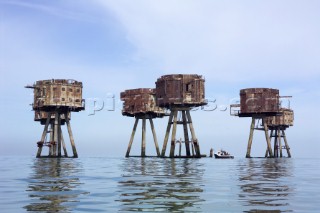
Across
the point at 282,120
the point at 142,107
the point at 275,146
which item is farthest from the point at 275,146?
the point at 142,107

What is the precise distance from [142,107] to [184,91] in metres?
13.7

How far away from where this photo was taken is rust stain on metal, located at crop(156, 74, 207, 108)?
7244 centimetres

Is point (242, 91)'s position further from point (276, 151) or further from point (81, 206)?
point (81, 206)

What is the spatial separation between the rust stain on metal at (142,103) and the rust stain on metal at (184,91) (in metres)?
10.7

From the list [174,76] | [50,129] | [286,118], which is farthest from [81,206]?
[286,118]

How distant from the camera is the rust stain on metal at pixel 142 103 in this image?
83938 millimetres

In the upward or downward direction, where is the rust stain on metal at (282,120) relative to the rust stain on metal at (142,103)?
downward

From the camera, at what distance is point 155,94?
82.8m

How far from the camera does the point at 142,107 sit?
83938mm

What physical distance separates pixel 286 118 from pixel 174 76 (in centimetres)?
4093

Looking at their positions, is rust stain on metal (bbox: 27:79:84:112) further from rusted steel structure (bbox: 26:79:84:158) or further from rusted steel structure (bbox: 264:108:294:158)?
rusted steel structure (bbox: 264:108:294:158)

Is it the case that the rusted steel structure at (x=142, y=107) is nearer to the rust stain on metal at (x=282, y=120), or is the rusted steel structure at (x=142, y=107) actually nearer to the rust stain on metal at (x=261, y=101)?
the rust stain on metal at (x=261, y=101)

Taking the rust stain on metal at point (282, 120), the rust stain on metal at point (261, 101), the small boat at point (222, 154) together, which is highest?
the rust stain on metal at point (261, 101)

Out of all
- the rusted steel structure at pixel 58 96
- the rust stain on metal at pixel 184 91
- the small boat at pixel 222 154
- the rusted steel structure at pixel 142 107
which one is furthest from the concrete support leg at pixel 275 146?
the rusted steel structure at pixel 58 96
